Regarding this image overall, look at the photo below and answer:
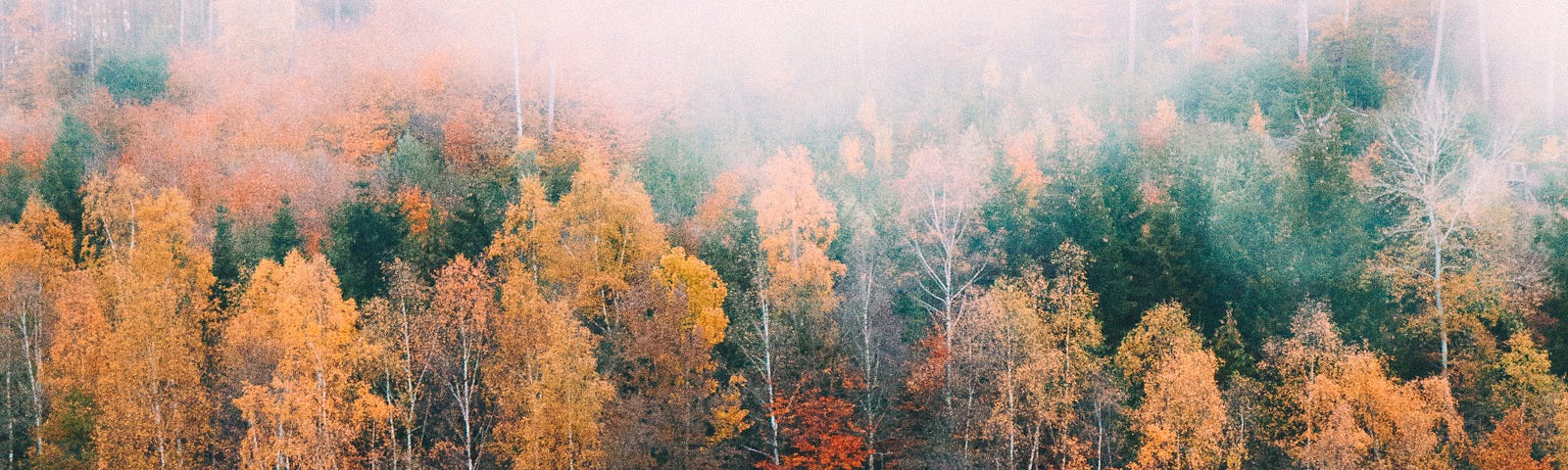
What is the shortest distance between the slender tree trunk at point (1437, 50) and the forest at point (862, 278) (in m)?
0.30

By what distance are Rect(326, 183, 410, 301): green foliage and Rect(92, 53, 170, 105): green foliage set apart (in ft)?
83.4

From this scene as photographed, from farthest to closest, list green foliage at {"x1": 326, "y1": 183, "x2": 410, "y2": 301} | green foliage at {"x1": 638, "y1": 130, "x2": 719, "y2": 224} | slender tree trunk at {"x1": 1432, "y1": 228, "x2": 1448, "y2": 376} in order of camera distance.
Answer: green foliage at {"x1": 638, "y1": 130, "x2": 719, "y2": 224}, green foliage at {"x1": 326, "y1": 183, "x2": 410, "y2": 301}, slender tree trunk at {"x1": 1432, "y1": 228, "x2": 1448, "y2": 376}

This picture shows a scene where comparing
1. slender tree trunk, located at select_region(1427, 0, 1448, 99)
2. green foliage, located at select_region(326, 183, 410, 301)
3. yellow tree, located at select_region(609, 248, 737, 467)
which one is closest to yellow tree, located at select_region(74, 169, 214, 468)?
green foliage, located at select_region(326, 183, 410, 301)

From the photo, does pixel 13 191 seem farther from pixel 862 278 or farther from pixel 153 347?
pixel 862 278

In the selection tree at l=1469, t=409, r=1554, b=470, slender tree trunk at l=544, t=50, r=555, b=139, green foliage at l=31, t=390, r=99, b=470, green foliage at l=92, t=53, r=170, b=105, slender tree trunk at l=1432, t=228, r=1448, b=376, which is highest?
green foliage at l=92, t=53, r=170, b=105

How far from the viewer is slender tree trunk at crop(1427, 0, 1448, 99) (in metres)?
43.4

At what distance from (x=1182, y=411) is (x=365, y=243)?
2829 cm

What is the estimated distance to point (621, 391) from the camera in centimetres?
3553

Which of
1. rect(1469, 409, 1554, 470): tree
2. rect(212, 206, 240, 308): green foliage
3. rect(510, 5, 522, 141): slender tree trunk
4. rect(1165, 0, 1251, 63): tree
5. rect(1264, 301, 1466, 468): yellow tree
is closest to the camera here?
rect(1469, 409, 1554, 470): tree

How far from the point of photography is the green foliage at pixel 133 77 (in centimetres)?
5638

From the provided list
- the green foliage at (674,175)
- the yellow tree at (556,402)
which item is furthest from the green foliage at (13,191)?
the green foliage at (674,175)

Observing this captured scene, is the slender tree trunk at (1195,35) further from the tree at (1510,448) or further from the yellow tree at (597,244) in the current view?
the yellow tree at (597,244)

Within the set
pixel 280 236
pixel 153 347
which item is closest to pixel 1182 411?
pixel 280 236

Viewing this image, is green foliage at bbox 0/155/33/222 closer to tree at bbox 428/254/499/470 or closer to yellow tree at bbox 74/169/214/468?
yellow tree at bbox 74/169/214/468
